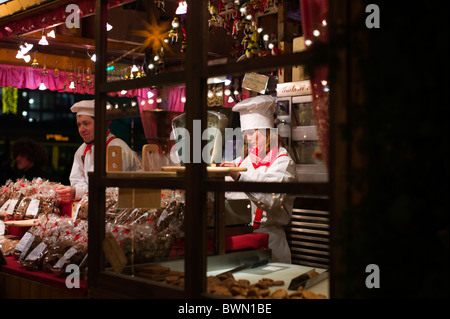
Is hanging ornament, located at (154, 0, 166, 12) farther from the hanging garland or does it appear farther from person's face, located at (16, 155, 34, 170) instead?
the hanging garland

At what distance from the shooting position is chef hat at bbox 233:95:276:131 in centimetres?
347

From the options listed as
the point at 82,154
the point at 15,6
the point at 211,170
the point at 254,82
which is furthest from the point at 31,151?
the point at 211,170

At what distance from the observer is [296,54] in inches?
63.6

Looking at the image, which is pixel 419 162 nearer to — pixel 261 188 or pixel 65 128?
pixel 261 188

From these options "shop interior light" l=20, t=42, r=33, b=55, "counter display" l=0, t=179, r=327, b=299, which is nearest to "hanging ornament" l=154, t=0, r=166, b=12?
"counter display" l=0, t=179, r=327, b=299

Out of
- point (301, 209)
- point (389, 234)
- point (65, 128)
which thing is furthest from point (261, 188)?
point (65, 128)

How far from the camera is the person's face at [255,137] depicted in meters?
3.58

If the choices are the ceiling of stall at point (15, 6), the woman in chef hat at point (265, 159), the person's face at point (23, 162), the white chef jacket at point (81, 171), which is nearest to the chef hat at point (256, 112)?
the woman in chef hat at point (265, 159)

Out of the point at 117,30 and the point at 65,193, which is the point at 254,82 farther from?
the point at 65,193

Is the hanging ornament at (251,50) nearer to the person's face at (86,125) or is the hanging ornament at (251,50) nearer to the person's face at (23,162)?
the person's face at (86,125)

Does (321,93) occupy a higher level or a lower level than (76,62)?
lower

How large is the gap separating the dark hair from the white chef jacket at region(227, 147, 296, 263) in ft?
10.3
